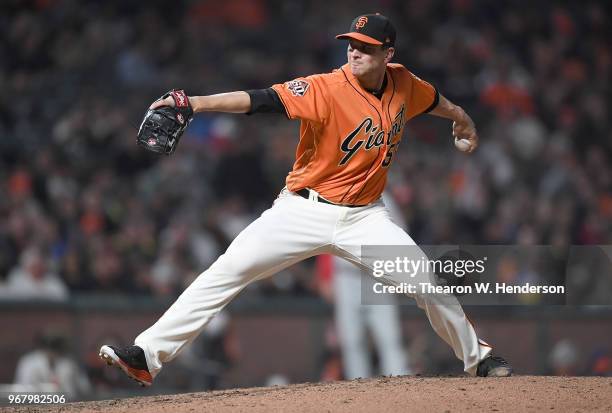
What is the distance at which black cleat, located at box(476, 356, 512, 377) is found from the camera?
5.45 m

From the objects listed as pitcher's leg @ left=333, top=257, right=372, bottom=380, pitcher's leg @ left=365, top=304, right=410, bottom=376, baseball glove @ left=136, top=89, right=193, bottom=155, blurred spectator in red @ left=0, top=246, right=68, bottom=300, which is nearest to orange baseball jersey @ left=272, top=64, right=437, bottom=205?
baseball glove @ left=136, top=89, right=193, bottom=155

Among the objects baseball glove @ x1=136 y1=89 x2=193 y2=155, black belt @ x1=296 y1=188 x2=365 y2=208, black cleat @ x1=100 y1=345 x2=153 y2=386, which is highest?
baseball glove @ x1=136 y1=89 x2=193 y2=155

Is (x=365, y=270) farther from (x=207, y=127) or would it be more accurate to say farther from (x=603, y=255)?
(x=207, y=127)

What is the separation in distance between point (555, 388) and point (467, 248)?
1.01 meters

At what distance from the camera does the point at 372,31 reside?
5.02 meters

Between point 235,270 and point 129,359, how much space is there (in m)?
0.67

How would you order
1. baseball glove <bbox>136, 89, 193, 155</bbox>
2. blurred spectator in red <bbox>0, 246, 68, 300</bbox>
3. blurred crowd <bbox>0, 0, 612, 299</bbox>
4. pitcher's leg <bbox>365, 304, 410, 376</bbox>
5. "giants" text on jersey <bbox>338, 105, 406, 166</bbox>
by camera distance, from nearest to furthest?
baseball glove <bbox>136, 89, 193, 155</bbox>
"giants" text on jersey <bbox>338, 105, 406, 166</bbox>
pitcher's leg <bbox>365, 304, 410, 376</bbox>
blurred spectator in red <bbox>0, 246, 68, 300</bbox>
blurred crowd <bbox>0, 0, 612, 299</bbox>

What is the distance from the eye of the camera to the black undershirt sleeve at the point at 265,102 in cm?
479

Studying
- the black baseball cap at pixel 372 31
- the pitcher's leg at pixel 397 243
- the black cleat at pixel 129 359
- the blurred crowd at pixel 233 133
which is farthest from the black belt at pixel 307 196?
the blurred crowd at pixel 233 133

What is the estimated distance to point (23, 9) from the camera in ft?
38.2

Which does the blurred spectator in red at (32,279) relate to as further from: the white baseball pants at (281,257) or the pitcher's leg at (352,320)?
the white baseball pants at (281,257)

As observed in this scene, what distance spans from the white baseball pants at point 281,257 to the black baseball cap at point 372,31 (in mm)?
847

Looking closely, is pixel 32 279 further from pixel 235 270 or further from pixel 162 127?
pixel 162 127

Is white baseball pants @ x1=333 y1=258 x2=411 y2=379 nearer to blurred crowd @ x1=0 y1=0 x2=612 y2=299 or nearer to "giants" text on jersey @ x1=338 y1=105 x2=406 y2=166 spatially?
blurred crowd @ x1=0 y1=0 x2=612 y2=299
